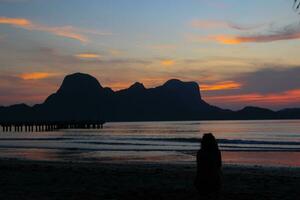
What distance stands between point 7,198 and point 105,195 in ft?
7.26

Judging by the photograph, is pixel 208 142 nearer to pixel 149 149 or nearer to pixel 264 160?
pixel 264 160

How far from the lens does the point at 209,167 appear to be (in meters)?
10.5

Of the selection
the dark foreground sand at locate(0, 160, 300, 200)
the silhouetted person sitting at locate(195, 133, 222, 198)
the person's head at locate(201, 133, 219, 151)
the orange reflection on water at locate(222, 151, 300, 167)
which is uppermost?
the person's head at locate(201, 133, 219, 151)

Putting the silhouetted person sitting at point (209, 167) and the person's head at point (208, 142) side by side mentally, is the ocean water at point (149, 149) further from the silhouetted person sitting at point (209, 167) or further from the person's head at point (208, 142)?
the person's head at point (208, 142)

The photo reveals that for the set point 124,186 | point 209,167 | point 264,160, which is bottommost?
point 264,160

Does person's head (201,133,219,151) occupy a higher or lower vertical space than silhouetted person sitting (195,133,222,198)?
higher

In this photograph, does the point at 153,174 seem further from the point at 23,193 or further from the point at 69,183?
the point at 23,193

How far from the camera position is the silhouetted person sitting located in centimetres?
1041

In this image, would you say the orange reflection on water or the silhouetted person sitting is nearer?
the silhouetted person sitting

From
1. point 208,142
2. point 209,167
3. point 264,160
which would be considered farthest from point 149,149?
point 208,142

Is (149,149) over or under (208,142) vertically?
under

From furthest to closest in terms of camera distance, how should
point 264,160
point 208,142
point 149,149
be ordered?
point 149,149 → point 264,160 → point 208,142

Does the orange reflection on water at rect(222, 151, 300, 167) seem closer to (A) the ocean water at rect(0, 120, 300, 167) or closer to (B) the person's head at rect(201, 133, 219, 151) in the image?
(A) the ocean water at rect(0, 120, 300, 167)

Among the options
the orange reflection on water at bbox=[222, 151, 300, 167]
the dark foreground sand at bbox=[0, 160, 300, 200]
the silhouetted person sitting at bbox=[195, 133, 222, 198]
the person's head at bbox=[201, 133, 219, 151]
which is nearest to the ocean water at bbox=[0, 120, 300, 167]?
the orange reflection on water at bbox=[222, 151, 300, 167]
